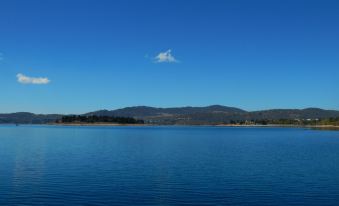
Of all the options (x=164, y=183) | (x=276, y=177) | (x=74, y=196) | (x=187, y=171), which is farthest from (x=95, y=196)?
(x=276, y=177)

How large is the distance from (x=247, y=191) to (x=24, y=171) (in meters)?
28.1

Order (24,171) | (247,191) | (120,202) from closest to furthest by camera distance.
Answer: (120,202)
(247,191)
(24,171)

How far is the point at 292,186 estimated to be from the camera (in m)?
47.3

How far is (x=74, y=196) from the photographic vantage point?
1623 inches

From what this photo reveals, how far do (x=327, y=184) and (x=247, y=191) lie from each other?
33.4ft

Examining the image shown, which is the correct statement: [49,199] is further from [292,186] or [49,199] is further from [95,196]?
[292,186]

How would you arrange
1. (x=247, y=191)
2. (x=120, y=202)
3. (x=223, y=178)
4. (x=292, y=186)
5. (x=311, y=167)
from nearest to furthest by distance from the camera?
1. (x=120, y=202)
2. (x=247, y=191)
3. (x=292, y=186)
4. (x=223, y=178)
5. (x=311, y=167)

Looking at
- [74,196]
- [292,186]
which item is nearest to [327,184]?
[292,186]

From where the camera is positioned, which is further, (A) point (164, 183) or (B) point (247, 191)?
(A) point (164, 183)

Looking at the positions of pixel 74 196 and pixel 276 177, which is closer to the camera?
pixel 74 196

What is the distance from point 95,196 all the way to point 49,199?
398 centimetres

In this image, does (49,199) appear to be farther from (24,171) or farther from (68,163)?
(68,163)

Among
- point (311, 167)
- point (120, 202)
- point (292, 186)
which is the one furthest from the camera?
point (311, 167)

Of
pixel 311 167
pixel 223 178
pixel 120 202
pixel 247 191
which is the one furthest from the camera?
pixel 311 167
